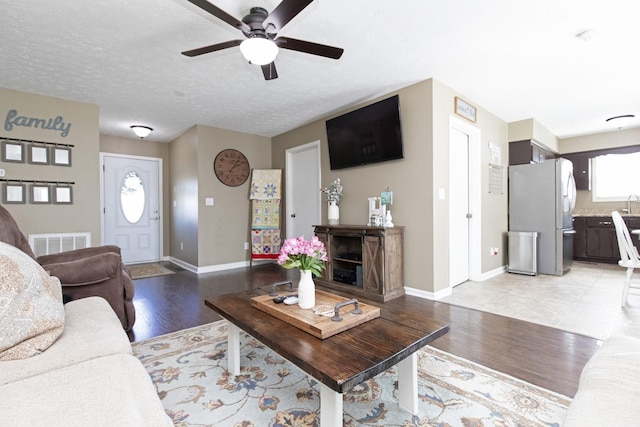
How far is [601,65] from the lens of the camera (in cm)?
302

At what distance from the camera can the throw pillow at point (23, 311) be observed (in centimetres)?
104

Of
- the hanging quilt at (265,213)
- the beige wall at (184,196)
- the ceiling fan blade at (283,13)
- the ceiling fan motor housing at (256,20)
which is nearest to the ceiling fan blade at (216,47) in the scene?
the ceiling fan motor housing at (256,20)

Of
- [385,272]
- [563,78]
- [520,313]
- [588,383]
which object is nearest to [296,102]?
[385,272]

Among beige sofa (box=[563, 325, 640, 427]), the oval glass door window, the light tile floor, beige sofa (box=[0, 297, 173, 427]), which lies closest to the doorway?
the light tile floor

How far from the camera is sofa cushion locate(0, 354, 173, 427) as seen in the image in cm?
74

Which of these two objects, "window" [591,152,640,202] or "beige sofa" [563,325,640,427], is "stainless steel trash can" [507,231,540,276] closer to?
"window" [591,152,640,202]

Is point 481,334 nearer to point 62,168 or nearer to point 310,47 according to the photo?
point 310,47

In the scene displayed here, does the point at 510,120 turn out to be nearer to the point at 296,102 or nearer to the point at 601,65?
the point at 601,65

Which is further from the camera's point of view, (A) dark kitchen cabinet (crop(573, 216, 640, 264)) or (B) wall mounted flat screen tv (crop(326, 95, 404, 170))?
(A) dark kitchen cabinet (crop(573, 216, 640, 264))

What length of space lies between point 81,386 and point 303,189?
176 inches

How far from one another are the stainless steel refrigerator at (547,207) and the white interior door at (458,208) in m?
1.23

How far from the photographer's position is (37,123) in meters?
3.58

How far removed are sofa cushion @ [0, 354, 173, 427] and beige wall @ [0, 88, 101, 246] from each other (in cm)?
363

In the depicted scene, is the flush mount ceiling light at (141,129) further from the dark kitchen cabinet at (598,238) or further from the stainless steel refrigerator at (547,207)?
the dark kitchen cabinet at (598,238)
